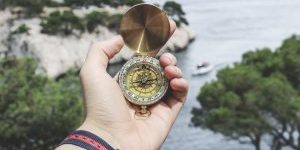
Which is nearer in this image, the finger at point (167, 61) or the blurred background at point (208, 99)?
the finger at point (167, 61)

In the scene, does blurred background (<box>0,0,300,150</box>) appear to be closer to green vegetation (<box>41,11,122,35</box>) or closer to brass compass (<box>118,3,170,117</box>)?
green vegetation (<box>41,11,122,35</box>)

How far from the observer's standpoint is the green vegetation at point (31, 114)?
909 centimetres

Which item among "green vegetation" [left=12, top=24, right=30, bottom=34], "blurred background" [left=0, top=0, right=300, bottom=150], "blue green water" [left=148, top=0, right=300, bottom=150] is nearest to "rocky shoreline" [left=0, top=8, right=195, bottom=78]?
"green vegetation" [left=12, top=24, right=30, bottom=34]

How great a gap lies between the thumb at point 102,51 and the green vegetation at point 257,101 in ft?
27.3

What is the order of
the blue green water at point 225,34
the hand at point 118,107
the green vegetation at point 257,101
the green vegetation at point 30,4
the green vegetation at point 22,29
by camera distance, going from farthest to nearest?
the green vegetation at point 30,4
the green vegetation at point 22,29
the blue green water at point 225,34
the green vegetation at point 257,101
the hand at point 118,107

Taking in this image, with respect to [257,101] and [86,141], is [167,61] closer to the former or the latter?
[86,141]

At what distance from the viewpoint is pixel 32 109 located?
30.5 ft

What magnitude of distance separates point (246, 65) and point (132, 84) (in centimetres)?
966

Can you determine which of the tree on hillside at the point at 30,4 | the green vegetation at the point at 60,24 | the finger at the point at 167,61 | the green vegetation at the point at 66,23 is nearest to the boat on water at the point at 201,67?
the finger at the point at 167,61

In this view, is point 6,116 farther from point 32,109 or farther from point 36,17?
point 36,17

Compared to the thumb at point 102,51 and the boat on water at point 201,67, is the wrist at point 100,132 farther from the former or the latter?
the boat on water at point 201,67

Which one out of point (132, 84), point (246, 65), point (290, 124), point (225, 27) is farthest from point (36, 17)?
point (132, 84)

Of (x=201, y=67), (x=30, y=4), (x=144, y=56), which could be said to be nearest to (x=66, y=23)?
(x=30, y=4)

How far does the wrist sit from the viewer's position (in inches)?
54.5
